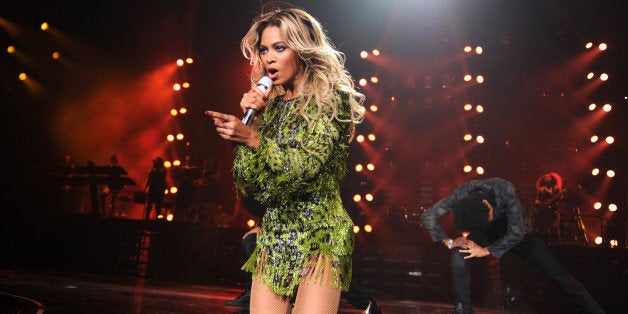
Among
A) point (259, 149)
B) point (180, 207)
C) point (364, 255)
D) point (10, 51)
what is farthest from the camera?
point (10, 51)

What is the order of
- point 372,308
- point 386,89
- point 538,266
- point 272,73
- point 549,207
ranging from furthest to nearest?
Result: point 386,89 → point 549,207 → point 538,266 → point 372,308 → point 272,73

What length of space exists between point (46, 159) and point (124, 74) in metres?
3.33

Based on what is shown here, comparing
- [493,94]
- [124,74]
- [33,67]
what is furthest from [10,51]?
[493,94]

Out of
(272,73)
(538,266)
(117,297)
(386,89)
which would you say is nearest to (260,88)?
(272,73)

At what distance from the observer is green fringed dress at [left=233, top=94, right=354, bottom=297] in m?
2.01

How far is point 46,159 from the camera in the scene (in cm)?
1605

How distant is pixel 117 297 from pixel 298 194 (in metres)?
5.14

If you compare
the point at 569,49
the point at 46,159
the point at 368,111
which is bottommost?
the point at 46,159

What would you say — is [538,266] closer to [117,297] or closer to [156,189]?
[117,297]

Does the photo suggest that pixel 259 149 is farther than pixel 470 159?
No

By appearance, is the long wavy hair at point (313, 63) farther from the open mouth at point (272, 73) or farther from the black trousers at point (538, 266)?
the black trousers at point (538, 266)

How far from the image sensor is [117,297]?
6516 mm

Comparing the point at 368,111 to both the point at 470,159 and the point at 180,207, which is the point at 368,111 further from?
the point at 180,207

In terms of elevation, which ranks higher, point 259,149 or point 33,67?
point 33,67
